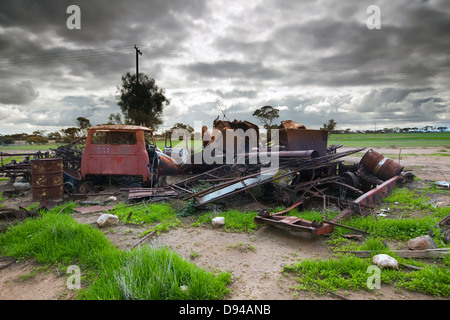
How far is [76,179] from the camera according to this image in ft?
25.2

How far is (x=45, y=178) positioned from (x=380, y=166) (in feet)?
31.6

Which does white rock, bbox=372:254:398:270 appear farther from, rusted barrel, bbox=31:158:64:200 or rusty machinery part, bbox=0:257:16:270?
rusted barrel, bbox=31:158:64:200

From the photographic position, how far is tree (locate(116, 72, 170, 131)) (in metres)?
26.6

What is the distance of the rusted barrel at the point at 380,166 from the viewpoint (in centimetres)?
759

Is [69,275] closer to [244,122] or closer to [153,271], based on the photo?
[153,271]

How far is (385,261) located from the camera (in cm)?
307

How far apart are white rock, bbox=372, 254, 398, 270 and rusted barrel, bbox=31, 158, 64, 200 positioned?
7121 mm

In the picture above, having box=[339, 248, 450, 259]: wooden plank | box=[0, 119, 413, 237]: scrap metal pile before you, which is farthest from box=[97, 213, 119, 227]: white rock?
box=[339, 248, 450, 259]: wooden plank

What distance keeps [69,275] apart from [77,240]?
32.6 inches

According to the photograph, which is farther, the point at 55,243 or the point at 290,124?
the point at 290,124

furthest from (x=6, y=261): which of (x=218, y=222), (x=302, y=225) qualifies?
(x=302, y=225)

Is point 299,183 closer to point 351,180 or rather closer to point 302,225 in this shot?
point 351,180

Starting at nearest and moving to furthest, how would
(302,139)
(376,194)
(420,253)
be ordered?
(420,253), (376,194), (302,139)
